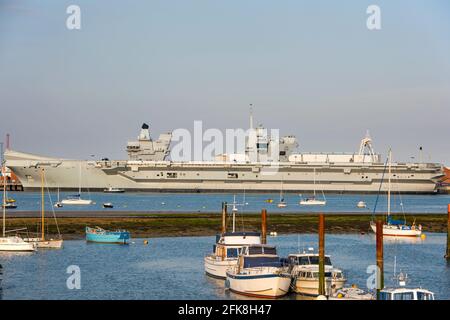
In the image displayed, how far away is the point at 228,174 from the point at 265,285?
10750 centimetres

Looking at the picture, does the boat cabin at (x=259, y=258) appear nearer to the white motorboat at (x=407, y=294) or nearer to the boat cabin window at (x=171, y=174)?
the white motorboat at (x=407, y=294)

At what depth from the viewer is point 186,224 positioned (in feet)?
215

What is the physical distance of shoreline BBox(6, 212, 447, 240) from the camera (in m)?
60.9

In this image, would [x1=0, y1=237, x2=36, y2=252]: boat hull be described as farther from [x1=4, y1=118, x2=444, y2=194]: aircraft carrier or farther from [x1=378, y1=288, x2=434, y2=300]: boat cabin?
[x1=4, y1=118, x2=444, y2=194]: aircraft carrier

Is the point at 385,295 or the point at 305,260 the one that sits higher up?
the point at 305,260

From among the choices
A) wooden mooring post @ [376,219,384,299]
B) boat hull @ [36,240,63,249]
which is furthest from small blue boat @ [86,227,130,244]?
wooden mooring post @ [376,219,384,299]

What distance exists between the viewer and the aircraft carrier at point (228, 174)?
138 meters

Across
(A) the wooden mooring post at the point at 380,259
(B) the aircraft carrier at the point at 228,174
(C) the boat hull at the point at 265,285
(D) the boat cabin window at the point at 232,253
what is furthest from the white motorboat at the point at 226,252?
(B) the aircraft carrier at the point at 228,174

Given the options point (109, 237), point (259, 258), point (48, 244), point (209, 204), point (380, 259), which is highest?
point (209, 204)

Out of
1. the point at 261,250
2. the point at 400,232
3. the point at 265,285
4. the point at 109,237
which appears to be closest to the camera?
the point at 265,285

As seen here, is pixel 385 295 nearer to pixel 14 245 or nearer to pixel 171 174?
pixel 14 245

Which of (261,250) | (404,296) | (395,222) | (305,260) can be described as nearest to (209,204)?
(395,222)

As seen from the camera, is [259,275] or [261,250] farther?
[261,250]
